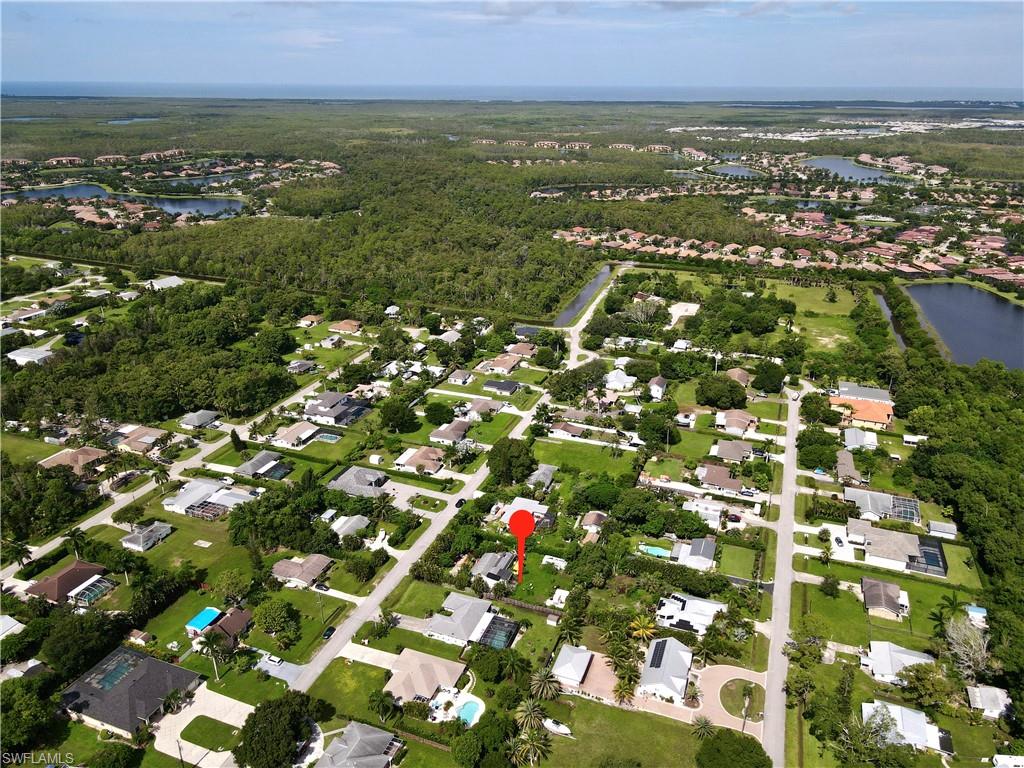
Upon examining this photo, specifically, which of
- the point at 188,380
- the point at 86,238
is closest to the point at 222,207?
the point at 86,238

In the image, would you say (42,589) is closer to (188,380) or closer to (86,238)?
(188,380)

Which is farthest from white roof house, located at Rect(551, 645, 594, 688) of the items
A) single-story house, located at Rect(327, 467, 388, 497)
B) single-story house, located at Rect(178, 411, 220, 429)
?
single-story house, located at Rect(178, 411, 220, 429)

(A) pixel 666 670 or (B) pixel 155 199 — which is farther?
(B) pixel 155 199

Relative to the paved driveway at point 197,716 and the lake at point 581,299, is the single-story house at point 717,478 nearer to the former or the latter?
the paved driveway at point 197,716

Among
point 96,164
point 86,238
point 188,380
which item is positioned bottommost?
point 188,380

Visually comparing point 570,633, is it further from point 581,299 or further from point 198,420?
point 581,299

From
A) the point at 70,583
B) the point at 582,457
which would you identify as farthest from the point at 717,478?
the point at 70,583
